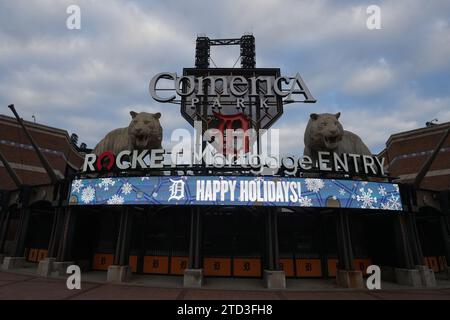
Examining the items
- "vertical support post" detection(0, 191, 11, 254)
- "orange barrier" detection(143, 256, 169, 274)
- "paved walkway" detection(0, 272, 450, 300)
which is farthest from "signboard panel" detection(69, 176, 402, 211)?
"vertical support post" detection(0, 191, 11, 254)

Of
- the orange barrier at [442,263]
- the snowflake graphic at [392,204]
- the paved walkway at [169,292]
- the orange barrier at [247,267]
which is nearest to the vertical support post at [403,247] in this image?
the snowflake graphic at [392,204]

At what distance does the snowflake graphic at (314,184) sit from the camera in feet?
53.3

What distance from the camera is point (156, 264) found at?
19328mm

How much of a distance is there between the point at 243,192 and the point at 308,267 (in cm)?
825

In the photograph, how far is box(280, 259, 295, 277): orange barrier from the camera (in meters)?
18.8

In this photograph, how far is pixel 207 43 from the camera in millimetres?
37562

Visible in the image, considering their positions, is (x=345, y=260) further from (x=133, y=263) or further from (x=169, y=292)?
(x=133, y=263)

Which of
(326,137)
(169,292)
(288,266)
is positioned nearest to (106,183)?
(169,292)

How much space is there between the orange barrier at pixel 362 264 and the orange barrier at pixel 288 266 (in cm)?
501

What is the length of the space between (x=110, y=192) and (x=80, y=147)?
4259 cm

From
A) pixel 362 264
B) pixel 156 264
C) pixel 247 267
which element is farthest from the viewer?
pixel 362 264

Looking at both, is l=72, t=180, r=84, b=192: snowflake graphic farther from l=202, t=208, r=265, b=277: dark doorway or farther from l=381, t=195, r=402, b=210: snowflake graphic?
l=381, t=195, r=402, b=210: snowflake graphic
